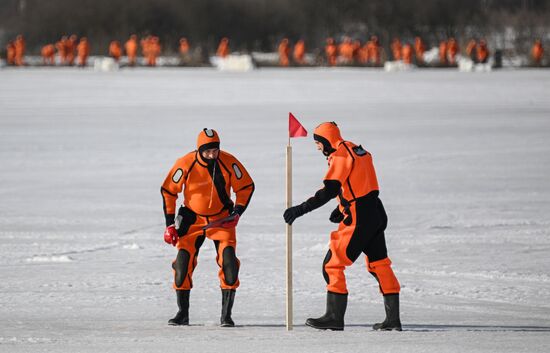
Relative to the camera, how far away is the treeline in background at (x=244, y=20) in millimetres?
71688

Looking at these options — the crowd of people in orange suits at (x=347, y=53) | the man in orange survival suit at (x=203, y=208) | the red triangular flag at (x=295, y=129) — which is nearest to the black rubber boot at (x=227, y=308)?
the man in orange survival suit at (x=203, y=208)

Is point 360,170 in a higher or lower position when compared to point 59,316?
higher

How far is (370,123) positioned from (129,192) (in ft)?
30.1

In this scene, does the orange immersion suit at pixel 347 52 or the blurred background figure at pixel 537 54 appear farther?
the orange immersion suit at pixel 347 52

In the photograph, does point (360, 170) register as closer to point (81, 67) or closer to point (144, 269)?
point (144, 269)

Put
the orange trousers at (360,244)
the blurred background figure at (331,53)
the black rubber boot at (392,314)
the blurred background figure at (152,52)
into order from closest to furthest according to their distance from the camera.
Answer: the orange trousers at (360,244), the black rubber boot at (392,314), the blurred background figure at (331,53), the blurred background figure at (152,52)

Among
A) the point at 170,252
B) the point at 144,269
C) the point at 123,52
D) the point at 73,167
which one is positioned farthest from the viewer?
the point at 123,52

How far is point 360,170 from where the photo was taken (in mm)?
6691

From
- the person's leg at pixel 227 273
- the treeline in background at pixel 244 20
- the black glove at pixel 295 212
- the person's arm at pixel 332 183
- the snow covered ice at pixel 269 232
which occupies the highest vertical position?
the treeline in background at pixel 244 20

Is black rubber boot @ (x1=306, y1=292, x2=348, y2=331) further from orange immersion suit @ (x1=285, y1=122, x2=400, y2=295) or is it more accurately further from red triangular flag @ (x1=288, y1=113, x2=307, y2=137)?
red triangular flag @ (x1=288, y1=113, x2=307, y2=137)

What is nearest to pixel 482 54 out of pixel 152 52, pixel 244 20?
pixel 152 52

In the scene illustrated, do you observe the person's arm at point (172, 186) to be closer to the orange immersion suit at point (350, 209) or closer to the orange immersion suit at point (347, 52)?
the orange immersion suit at point (350, 209)

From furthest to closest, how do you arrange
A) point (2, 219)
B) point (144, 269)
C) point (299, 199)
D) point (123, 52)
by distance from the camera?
1. point (123, 52)
2. point (299, 199)
3. point (2, 219)
4. point (144, 269)

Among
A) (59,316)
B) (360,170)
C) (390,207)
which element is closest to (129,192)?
(390,207)
